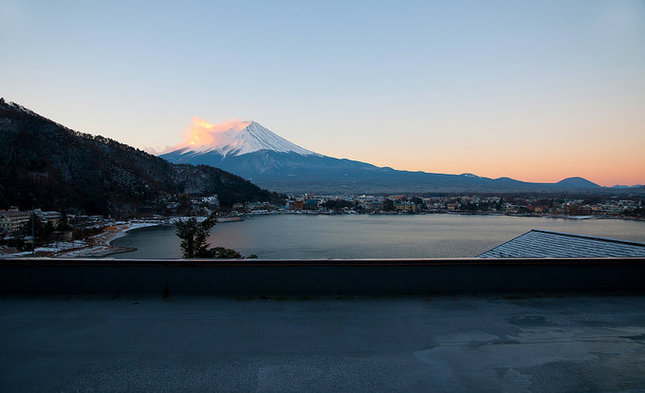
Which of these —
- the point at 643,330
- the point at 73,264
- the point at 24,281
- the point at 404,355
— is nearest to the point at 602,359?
the point at 643,330

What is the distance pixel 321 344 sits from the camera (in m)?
1.75

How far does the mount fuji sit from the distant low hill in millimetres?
48843

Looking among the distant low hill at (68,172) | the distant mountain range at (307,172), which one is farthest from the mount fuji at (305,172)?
the distant low hill at (68,172)

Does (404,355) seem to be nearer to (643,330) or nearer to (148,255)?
(643,330)

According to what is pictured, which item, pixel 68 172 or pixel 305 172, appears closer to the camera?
pixel 68 172

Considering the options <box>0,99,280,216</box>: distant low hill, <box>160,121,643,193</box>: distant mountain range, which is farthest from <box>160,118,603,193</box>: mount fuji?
<box>0,99,280,216</box>: distant low hill

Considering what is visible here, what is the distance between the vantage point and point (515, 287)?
260 centimetres

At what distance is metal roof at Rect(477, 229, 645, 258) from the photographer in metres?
4.41

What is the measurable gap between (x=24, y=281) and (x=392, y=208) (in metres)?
57.8

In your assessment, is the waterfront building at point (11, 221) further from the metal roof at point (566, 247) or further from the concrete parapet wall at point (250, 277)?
the metal roof at point (566, 247)

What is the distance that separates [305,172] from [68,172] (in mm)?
91307

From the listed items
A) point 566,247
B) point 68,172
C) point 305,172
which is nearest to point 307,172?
point 305,172

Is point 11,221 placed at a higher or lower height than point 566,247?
lower

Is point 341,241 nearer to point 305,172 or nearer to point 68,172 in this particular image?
point 68,172
